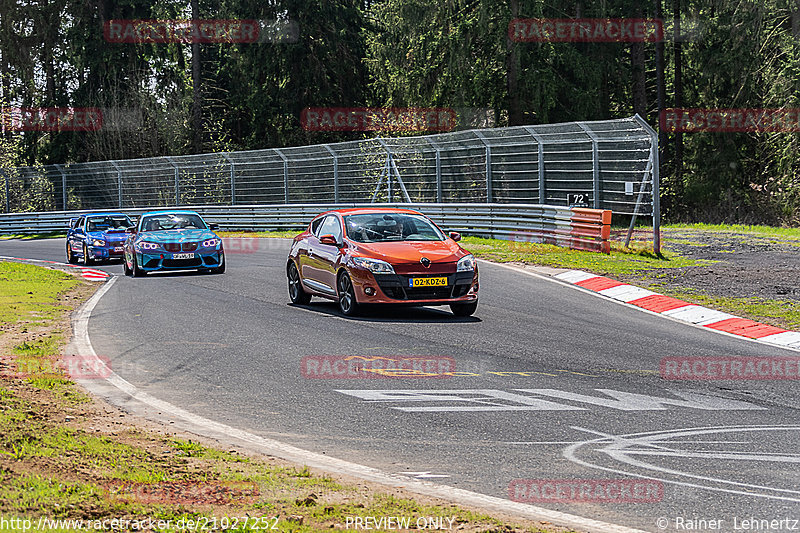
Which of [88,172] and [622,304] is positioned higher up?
[88,172]

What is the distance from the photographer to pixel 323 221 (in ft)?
53.3

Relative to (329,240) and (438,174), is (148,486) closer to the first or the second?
(329,240)

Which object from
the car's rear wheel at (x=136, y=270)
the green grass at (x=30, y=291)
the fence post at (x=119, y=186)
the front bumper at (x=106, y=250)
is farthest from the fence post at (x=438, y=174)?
the fence post at (x=119, y=186)

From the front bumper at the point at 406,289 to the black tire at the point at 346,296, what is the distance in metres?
0.19

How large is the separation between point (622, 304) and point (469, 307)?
283 centimetres

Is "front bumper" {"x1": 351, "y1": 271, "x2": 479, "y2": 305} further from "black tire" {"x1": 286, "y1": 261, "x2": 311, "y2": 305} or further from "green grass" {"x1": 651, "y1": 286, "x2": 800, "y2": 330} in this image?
"green grass" {"x1": 651, "y1": 286, "x2": 800, "y2": 330}

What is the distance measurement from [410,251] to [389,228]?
1.08m

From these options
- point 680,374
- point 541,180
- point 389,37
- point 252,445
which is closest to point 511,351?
point 680,374

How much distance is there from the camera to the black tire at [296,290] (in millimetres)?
16078

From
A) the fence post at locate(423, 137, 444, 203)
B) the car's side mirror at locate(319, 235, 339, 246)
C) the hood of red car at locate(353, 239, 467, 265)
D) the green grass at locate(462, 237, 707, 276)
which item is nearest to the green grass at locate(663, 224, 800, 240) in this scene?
the green grass at locate(462, 237, 707, 276)

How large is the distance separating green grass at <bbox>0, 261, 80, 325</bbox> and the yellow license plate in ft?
17.5

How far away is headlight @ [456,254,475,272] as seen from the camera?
1412cm

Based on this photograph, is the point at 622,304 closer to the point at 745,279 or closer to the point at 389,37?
the point at 745,279

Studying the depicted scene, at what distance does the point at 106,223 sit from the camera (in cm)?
2608
